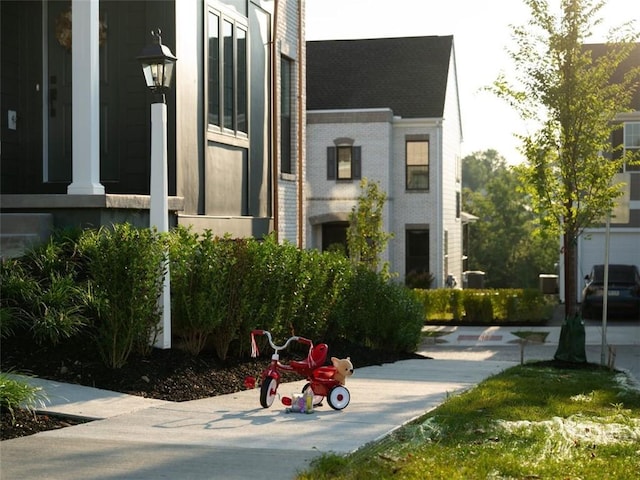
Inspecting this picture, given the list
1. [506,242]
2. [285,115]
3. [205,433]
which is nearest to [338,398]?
[205,433]

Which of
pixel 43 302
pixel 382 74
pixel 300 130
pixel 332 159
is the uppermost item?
pixel 382 74

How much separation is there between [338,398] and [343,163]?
2920cm

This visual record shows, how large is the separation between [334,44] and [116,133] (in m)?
28.2

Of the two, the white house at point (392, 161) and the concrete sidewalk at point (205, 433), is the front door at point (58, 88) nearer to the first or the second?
the concrete sidewalk at point (205, 433)

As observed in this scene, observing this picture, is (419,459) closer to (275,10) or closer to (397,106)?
(275,10)

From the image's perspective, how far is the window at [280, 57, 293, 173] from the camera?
21.4 meters

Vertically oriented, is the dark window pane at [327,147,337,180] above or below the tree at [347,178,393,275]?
above

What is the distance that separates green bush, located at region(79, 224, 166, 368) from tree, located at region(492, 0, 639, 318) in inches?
318

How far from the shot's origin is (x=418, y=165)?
38.7 meters

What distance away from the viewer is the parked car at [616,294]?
29109 mm

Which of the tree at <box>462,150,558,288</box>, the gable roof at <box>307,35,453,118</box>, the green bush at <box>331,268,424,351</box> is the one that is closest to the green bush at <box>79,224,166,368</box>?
the green bush at <box>331,268,424,351</box>

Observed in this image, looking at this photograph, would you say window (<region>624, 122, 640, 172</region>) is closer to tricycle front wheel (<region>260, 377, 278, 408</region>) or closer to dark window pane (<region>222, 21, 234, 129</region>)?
dark window pane (<region>222, 21, 234, 129</region>)

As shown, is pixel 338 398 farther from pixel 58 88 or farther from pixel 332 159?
pixel 332 159

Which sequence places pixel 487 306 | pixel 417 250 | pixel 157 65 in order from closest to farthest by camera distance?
1. pixel 157 65
2. pixel 487 306
3. pixel 417 250
